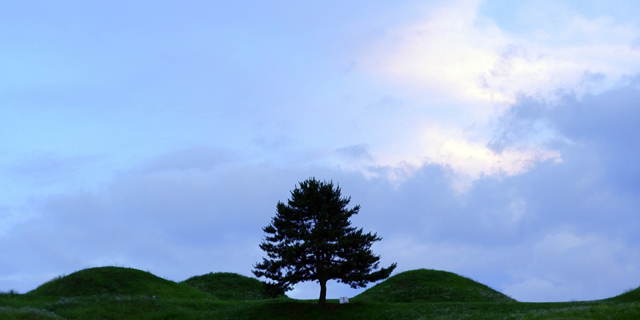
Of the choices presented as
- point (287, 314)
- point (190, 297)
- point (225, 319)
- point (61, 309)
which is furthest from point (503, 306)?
point (61, 309)

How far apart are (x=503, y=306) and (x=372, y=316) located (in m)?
12.0

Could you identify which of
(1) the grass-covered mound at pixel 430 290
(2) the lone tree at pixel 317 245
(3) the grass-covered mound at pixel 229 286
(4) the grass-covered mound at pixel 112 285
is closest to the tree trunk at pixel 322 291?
(2) the lone tree at pixel 317 245

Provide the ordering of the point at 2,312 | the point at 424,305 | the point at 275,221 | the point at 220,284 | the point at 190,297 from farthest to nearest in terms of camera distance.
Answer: the point at 220,284
the point at 190,297
the point at 275,221
the point at 424,305
the point at 2,312

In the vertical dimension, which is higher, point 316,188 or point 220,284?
point 316,188

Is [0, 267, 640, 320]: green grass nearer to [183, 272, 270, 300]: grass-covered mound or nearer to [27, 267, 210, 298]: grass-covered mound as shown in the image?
[27, 267, 210, 298]: grass-covered mound

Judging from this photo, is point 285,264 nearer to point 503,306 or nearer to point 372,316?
point 372,316

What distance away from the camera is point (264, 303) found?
5919cm

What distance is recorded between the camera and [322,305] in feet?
184

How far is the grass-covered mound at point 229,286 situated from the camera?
8175 cm

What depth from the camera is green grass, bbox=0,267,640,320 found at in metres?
47.6

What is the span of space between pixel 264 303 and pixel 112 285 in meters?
22.1

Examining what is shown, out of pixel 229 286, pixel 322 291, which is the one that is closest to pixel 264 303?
pixel 322 291

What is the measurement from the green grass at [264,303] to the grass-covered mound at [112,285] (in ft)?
0.39

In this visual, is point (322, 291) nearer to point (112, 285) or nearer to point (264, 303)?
point (264, 303)
